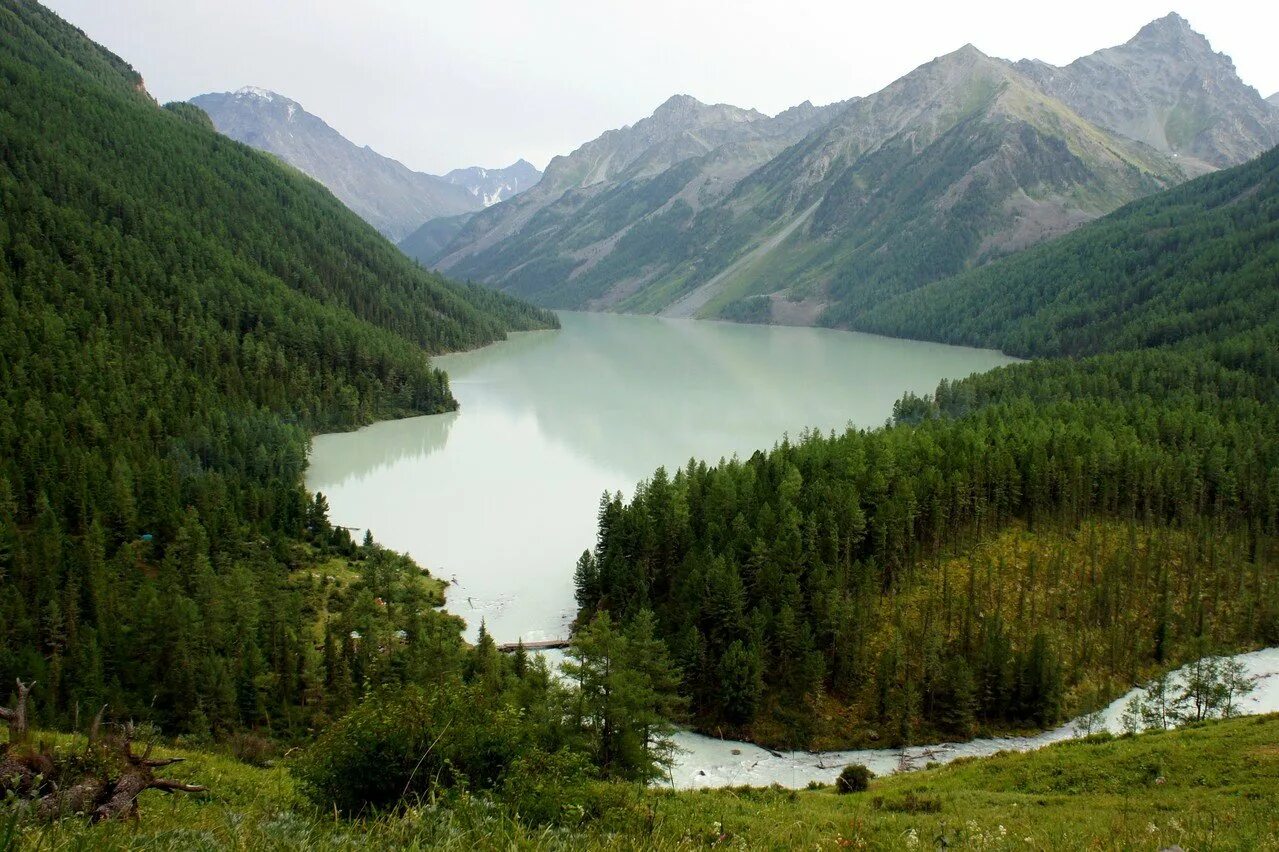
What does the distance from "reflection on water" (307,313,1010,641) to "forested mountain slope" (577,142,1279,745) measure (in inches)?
266

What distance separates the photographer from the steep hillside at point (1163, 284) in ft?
428

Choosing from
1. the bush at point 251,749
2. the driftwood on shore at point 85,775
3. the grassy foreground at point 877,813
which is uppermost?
the driftwood on shore at point 85,775

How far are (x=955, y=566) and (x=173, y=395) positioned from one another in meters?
69.3

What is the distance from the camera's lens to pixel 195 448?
6812cm

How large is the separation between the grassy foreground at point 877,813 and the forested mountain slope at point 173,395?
12.6 metres

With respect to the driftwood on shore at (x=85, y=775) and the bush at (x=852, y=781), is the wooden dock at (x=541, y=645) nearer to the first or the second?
the bush at (x=852, y=781)

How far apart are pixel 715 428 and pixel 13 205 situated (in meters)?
88.3

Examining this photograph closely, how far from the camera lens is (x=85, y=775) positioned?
1023 centimetres

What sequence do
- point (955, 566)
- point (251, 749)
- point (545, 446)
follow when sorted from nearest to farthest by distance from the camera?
point (251, 749) → point (955, 566) → point (545, 446)

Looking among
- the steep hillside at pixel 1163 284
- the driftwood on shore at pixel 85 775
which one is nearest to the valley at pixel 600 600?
the driftwood on shore at pixel 85 775

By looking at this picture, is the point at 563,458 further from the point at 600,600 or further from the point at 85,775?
the point at 85,775

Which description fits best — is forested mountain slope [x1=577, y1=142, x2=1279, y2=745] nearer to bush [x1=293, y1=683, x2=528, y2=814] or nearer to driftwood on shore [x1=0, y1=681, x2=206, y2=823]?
bush [x1=293, y1=683, x2=528, y2=814]

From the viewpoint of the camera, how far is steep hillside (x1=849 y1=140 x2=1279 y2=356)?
5133 inches

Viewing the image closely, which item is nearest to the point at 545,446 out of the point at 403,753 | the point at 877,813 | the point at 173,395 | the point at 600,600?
the point at 173,395
